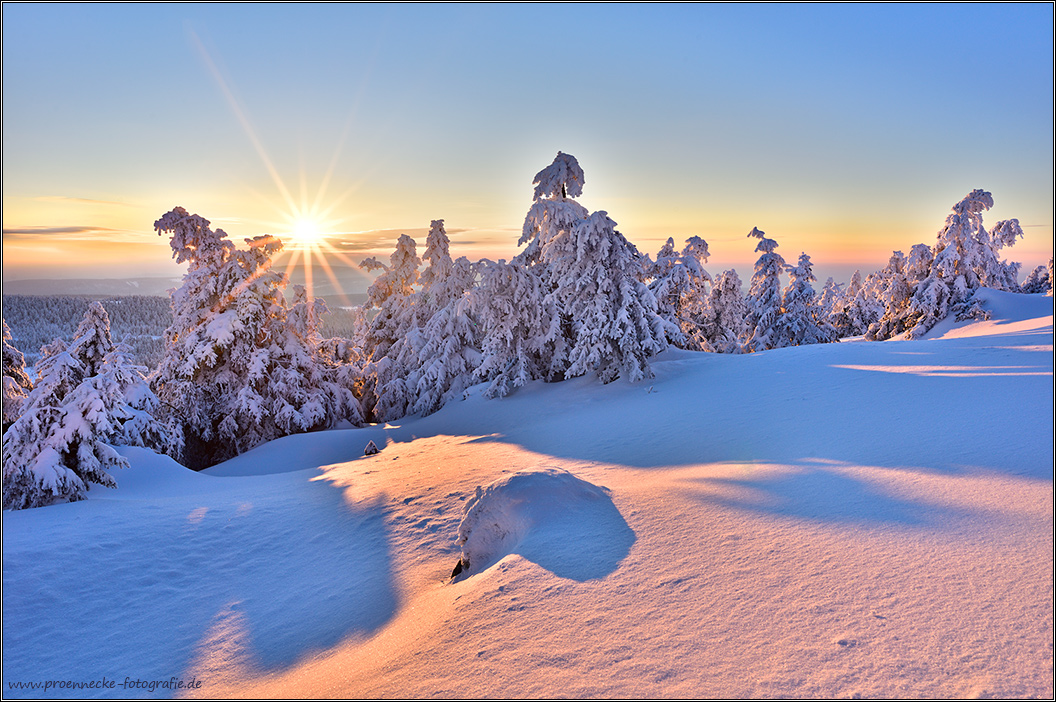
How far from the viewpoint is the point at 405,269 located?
2586 centimetres

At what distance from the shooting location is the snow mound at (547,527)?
4.62 metres

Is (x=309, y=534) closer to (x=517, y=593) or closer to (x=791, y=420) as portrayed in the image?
(x=517, y=593)

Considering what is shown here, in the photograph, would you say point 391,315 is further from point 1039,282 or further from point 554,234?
point 1039,282

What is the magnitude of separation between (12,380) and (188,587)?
49.1 feet

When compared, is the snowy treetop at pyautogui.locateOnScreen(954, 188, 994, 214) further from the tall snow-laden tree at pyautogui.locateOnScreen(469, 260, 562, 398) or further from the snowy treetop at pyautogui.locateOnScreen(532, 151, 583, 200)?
the tall snow-laden tree at pyautogui.locateOnScreen(469, 260, 562, 398)

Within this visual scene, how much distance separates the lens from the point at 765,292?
120 feet

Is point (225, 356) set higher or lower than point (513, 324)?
lower

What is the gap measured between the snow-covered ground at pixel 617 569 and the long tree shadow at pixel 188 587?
0.04 m

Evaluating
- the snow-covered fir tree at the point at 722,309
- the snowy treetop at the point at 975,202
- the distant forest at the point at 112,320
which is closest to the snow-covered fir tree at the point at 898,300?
the snowy treetop at the point at 975,202

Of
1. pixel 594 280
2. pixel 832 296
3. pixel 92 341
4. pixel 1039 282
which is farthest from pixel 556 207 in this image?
pixel 832 296

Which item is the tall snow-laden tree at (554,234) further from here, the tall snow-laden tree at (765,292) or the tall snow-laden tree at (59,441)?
the tall snow-laden tree at (765,292)

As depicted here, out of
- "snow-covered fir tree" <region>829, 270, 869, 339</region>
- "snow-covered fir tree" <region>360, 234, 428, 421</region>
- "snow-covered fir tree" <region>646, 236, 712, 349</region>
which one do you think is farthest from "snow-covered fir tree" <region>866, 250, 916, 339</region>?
"snow-covered fir tree" <region>360, 234, 428, 421</region>

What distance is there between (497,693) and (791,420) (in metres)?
8.31

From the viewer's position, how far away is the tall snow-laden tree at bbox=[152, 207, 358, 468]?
1934 centimetres
